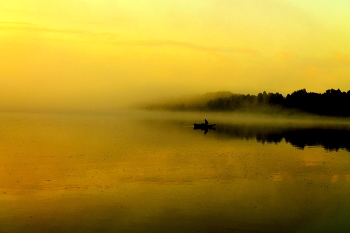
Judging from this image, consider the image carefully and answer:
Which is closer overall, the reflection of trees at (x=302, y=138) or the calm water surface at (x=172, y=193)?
the calm water surface at (x=172, y=193)

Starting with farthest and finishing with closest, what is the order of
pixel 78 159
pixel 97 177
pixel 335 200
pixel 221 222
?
1. pixel 78 159
2. pixel 97 177
3. pixel 335 200
4. pixel 221 222

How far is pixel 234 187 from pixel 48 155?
105 feet

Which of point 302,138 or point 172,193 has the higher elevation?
point 302,138

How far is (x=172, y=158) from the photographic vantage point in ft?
183

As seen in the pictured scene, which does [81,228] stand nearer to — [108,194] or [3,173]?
[108,194]

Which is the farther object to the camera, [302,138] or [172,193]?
[302,138]

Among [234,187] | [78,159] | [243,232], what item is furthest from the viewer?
[78,159]

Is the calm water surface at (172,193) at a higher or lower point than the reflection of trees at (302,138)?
lower

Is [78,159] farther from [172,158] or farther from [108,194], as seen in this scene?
[108,194]

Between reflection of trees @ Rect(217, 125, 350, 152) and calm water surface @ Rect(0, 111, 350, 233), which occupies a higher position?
reflection of trees @ Rect(217, 125, 350, 152)

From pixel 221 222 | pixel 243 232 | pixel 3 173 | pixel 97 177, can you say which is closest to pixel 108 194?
pixel 97 177

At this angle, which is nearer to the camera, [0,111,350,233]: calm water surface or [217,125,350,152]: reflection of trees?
[0,111,350,233]: calm water surface

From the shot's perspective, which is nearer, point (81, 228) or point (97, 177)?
point (81, 228)

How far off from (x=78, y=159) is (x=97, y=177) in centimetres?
1501
